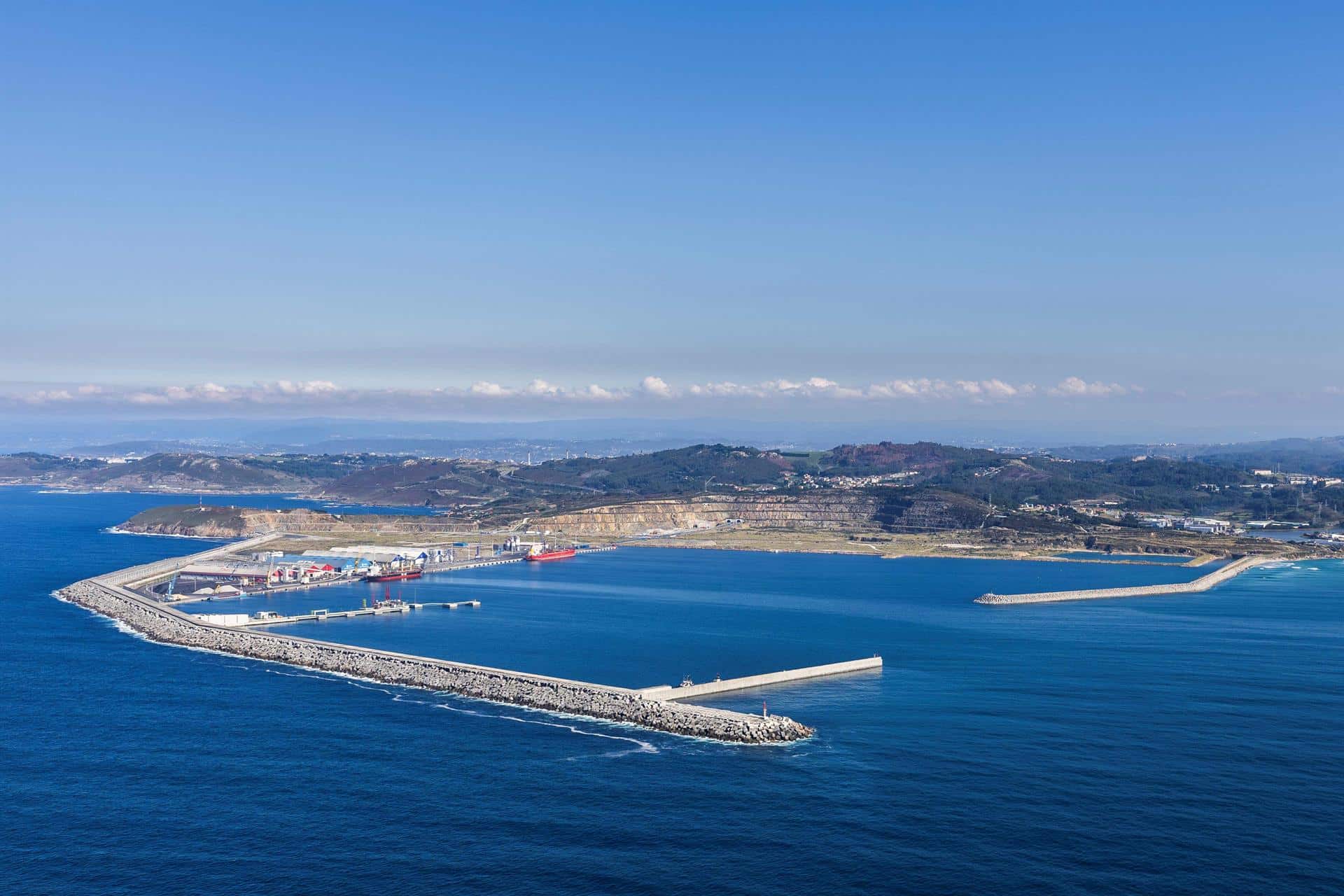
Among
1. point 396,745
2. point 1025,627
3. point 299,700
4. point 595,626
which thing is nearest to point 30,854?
point 396,745

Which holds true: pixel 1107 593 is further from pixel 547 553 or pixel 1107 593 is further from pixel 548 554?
pixel 547 553

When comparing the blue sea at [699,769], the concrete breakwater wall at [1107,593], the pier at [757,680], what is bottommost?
the blue sea at [699,769]

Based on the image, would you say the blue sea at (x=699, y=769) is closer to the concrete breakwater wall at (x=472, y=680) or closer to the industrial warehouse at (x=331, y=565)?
the concrete breakwater wall at (x=472, y=680)

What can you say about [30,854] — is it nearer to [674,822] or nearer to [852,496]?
[674,822]

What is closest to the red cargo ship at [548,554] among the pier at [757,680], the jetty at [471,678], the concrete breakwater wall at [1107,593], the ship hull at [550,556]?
the ship hull at [550,556]

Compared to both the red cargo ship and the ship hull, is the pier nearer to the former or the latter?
the ship hull

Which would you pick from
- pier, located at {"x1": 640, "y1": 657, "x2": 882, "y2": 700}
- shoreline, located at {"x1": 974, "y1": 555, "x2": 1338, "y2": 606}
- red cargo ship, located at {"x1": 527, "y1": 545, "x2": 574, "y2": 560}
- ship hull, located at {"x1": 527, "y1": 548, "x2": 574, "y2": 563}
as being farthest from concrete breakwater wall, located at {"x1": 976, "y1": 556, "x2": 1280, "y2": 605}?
red cargo ship, located at {"x1": 527, "y1": 545, "x2": 574, "y2": 560}
